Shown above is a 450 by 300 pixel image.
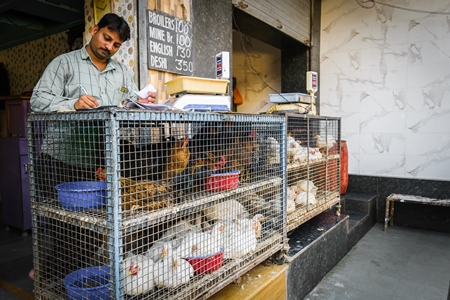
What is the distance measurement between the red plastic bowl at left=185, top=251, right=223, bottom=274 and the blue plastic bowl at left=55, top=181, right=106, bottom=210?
0.55 metres

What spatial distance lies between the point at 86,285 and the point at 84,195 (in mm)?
433

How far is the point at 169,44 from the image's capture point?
107 inches

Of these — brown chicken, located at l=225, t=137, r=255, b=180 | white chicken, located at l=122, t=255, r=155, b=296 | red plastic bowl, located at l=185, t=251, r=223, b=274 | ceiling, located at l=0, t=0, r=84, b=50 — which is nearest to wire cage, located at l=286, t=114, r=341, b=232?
brown chicken, located at l=225, t=137, r=255, b=180

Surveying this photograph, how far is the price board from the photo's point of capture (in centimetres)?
259

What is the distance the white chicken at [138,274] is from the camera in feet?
4.62

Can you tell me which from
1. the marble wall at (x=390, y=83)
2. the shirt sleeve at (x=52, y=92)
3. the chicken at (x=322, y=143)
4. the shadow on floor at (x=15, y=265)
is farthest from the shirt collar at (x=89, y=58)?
the marble wall at (x=390, y=83)

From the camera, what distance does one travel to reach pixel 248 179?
2141 millimetres

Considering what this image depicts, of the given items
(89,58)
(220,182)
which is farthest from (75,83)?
(220,182)

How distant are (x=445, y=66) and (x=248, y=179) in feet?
13.1

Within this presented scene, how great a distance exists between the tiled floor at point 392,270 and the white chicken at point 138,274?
1.74 metres

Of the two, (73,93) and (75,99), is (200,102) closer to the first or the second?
(75,99)

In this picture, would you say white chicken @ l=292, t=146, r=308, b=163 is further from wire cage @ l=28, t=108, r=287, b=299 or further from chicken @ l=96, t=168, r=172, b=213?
chicken @ l=96, t=168, r=172, b=213

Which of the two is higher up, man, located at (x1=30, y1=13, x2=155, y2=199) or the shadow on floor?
man, located at (x1=30, y1=13, x2=155, y2=199)

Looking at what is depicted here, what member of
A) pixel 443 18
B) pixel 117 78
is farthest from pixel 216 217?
pixel 443 18
